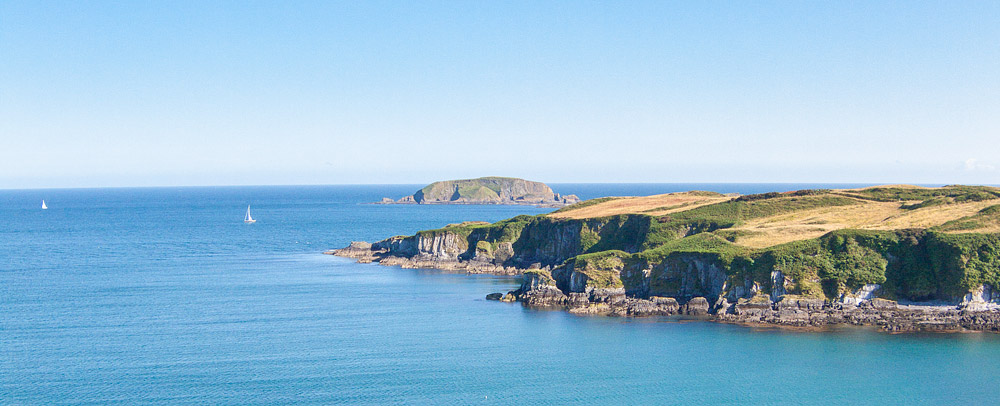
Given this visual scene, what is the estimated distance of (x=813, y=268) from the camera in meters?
87.6

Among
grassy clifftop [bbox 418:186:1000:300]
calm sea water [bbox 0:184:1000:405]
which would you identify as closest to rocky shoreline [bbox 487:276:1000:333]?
grassy clifftop [bbox 418:186:1000:300]

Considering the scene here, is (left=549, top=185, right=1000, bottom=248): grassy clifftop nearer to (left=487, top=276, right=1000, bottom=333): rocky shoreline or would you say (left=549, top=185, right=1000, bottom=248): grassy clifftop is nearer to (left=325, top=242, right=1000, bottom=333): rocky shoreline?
(left=325, top=242, right=1000, bottom=333): rocky shoreline

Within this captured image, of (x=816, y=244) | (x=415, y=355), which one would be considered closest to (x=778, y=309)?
(x=816, y=244)

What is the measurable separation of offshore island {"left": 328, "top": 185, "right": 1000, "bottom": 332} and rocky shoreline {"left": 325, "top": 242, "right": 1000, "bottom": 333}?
0.13 meters

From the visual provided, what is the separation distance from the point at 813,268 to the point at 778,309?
7185 millimetres

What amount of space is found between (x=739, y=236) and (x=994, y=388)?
4320cm

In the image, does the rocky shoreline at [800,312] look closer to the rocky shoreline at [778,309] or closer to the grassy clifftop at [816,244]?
the rocky shoreline at [778,309]

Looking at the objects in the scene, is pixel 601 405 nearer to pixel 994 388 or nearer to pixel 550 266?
pixel 994 388

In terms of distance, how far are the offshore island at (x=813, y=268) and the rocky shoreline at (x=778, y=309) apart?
0.13 metres

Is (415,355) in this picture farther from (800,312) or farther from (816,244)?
(816,244)

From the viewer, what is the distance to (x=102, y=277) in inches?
4675

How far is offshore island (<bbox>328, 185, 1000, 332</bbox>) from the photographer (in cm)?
8319

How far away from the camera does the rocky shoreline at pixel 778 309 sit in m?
80.6

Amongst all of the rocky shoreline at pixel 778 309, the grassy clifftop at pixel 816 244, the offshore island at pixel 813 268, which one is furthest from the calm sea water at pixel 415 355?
the grassy clifftop at pixel 816 244
